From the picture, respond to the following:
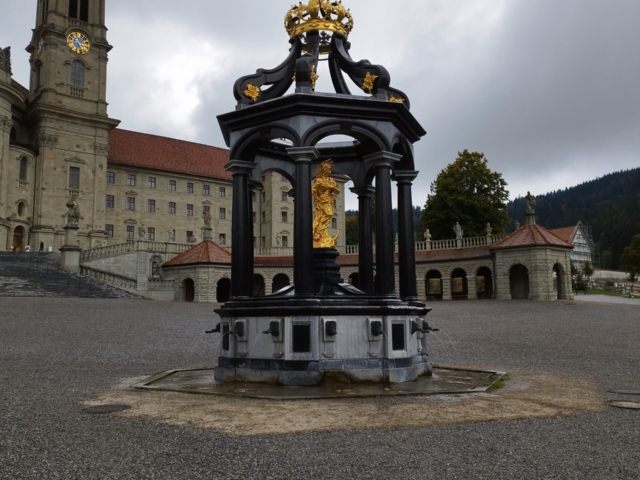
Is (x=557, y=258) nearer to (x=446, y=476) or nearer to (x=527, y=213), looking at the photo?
(x=527, y=213)

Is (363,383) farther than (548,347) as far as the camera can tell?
No

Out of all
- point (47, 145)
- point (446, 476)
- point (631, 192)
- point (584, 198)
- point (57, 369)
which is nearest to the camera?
point (446, 476)

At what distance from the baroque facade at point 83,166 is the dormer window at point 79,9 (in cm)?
11

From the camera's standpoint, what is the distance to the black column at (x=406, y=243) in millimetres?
12070

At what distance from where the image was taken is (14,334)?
759 inches

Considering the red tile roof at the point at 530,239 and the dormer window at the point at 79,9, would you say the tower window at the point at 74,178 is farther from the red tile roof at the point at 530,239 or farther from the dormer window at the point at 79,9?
the red tile roof at the point at 530,239

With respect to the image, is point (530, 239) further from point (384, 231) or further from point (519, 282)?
point (384, 231)

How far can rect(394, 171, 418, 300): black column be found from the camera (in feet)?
39.6

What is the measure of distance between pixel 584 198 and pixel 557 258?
153505 mm

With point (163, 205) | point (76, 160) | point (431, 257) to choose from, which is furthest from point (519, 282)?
point (76, 160)

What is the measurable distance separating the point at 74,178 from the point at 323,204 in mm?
55812

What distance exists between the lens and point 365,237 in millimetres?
13539

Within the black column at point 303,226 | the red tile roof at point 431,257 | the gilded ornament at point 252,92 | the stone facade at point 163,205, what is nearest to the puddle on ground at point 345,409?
the black column at point 303,226

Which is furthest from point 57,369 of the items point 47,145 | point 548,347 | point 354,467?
point 47,145
